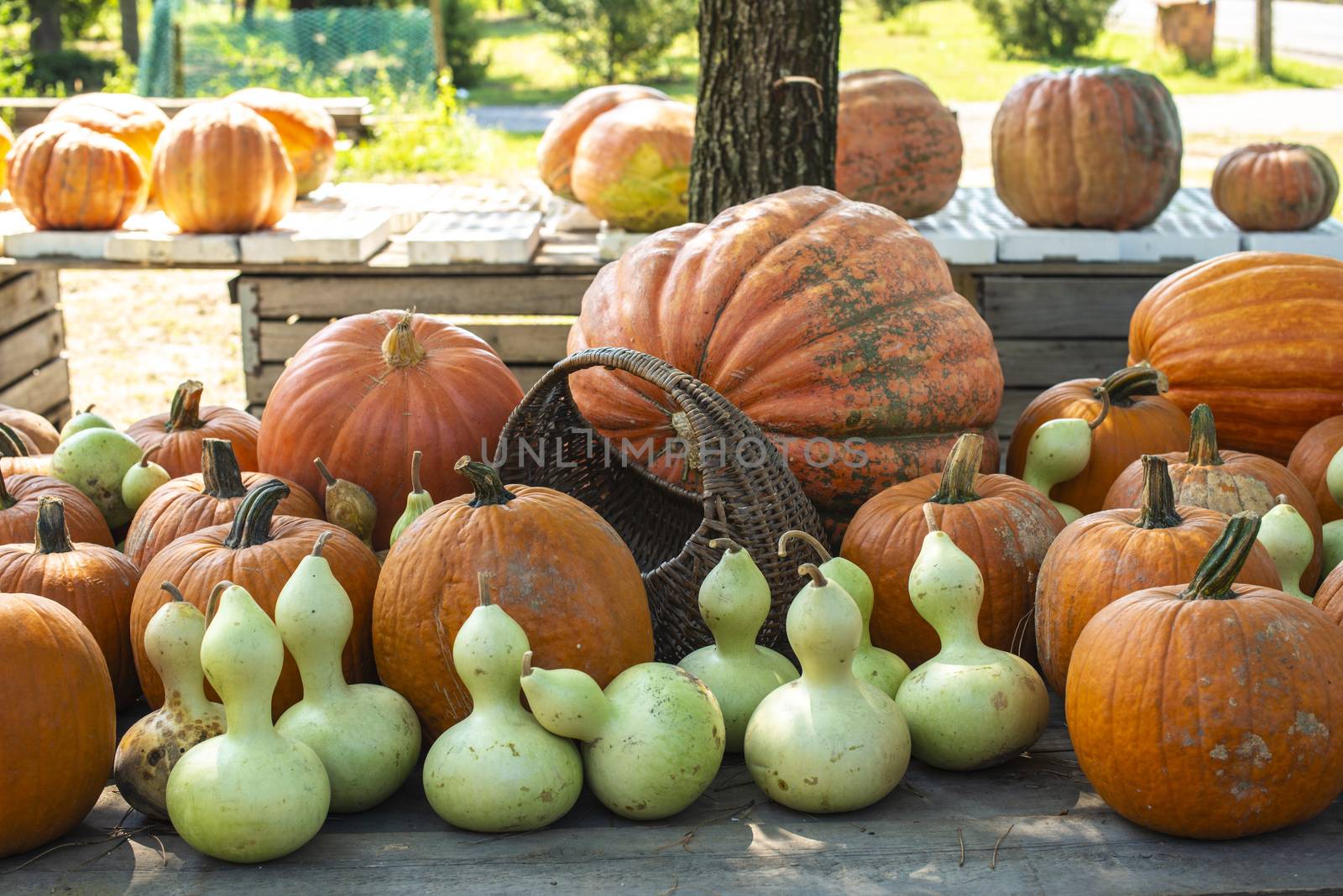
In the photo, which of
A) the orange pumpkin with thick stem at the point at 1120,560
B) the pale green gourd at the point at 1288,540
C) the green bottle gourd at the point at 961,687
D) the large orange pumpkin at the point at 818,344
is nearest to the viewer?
the green bottle gourd at the point at 961,687

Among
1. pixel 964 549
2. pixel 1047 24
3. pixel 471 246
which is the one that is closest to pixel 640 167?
pixel 471 246

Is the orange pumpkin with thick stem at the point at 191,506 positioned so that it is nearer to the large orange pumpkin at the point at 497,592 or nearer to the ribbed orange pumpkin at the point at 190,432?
the ribbed orange pumpkin at the point at 190,432

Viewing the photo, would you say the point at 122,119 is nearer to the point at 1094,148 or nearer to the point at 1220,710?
the point at 1094,148

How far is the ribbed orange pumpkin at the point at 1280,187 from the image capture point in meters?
4.91

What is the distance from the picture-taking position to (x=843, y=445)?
2816 mm

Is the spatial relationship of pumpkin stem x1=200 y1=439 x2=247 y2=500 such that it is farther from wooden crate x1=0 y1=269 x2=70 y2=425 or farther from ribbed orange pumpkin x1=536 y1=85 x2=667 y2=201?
wooden crate x1=0 y1=269 x2=70 y2=425

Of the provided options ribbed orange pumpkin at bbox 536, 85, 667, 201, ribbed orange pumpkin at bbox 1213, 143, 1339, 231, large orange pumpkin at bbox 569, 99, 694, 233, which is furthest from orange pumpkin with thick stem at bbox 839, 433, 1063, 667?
ribbed orange pumpkin at bbox 536, 85, 667, 201

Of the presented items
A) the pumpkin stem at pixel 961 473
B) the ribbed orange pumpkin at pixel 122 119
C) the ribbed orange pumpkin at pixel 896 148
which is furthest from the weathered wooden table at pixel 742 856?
the ribbed orange pumpkin at pixel 122 119

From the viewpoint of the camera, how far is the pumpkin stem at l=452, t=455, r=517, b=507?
213 cm

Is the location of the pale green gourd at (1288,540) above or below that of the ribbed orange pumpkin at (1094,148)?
below

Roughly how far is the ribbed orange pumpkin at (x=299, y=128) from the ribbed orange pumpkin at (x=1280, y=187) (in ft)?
12.4

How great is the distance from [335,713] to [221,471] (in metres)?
0.75

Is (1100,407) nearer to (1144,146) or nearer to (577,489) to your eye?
(577,489)

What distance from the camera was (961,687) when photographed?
80.7 inches
